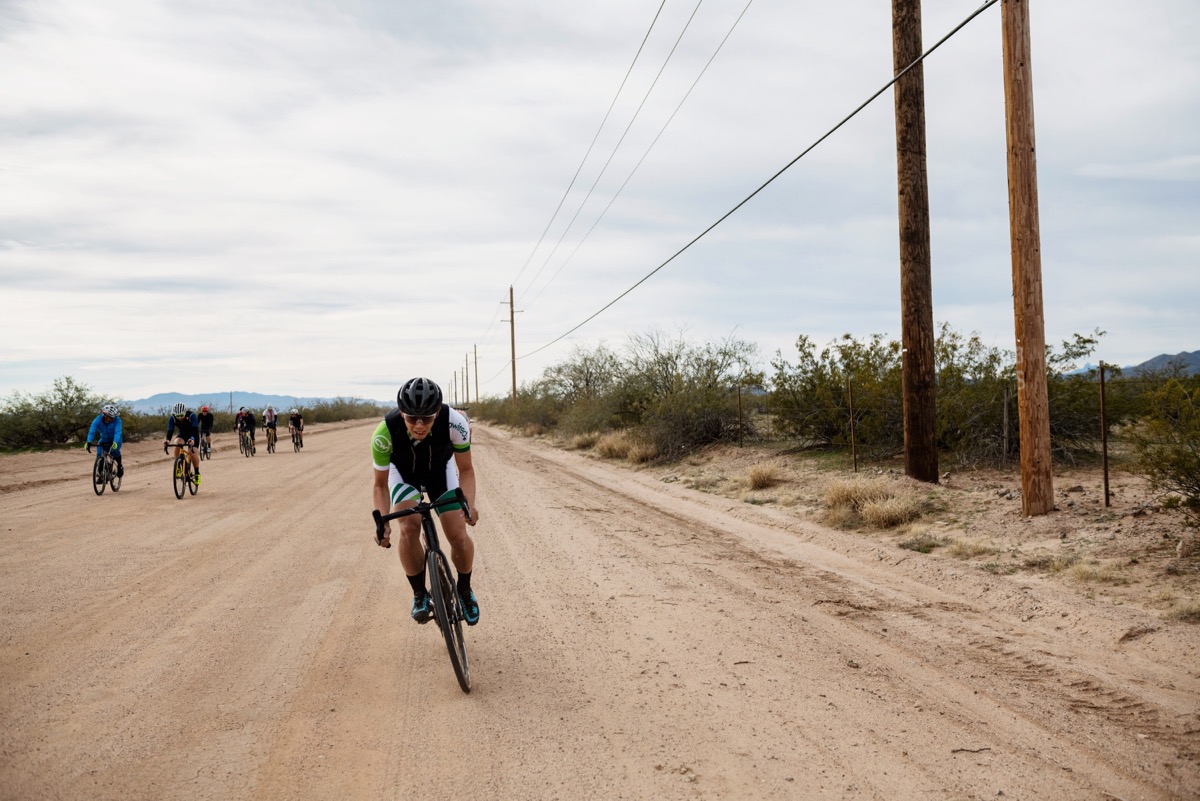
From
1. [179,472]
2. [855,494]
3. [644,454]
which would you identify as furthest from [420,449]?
[644,454]

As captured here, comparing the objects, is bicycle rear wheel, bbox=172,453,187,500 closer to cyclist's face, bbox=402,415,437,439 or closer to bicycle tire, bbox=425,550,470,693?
bicycle tire, bbox=425,550,470,693

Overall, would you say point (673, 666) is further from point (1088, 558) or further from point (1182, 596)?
point (1088, 558)

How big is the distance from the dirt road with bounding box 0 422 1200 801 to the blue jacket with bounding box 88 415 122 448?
654 centimetres

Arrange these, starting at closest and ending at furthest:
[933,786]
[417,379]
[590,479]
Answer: [933,786] → [417,379] → [590,479]

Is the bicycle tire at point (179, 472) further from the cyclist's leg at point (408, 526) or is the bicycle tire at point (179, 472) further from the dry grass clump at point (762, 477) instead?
the cyclist's leg at point (408, 526)

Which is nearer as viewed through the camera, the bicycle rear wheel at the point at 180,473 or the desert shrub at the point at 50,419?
the bicycle rear wheel at the point at 180,473

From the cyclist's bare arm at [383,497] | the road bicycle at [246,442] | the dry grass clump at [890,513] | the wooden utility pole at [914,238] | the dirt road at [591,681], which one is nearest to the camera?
the dirt road at [591,681]

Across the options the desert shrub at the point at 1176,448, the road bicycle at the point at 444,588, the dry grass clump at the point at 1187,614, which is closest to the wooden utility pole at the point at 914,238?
the desert shrub at the point at 1176,448

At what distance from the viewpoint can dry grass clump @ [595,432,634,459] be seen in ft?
84.8

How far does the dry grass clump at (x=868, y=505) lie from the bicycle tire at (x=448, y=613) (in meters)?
7.41

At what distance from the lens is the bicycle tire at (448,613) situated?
16.1 ft

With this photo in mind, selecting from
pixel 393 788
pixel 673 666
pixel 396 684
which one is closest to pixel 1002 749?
pixel 673 666

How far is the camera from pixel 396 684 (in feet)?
17.3

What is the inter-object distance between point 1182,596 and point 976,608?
1.61m
